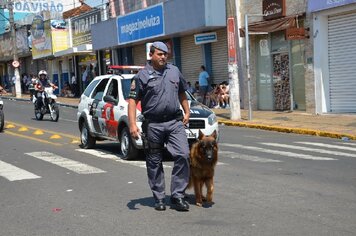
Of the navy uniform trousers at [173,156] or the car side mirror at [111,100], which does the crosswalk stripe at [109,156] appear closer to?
the car side mirror at [111,100]

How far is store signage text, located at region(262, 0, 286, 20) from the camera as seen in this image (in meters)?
20.3

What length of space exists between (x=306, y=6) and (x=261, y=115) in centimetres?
419

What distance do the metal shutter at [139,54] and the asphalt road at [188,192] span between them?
1895 centimetres

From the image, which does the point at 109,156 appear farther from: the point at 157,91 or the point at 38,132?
the point at 38,132

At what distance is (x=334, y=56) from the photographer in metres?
19.2

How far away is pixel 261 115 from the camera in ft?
67.3

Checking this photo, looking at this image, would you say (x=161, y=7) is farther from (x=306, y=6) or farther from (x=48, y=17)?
(x=48, y=17)

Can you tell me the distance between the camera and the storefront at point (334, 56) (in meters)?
18.5

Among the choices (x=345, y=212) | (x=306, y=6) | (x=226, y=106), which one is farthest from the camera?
(x=226, y=106)

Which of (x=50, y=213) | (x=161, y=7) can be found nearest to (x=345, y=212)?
(x=50, y=213)

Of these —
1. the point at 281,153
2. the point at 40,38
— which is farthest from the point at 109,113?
the point at 40,38

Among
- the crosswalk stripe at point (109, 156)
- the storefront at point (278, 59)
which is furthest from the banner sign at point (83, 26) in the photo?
the crosswalk stripe at point (109, 156)

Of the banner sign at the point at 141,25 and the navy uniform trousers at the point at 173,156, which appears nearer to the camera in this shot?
the navy uniform trousers at the point at 173,156

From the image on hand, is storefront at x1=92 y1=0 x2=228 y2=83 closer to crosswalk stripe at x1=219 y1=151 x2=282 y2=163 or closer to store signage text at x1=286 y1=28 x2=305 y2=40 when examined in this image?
store signage text at x1=286 y1=28 x2=305 y2=40
